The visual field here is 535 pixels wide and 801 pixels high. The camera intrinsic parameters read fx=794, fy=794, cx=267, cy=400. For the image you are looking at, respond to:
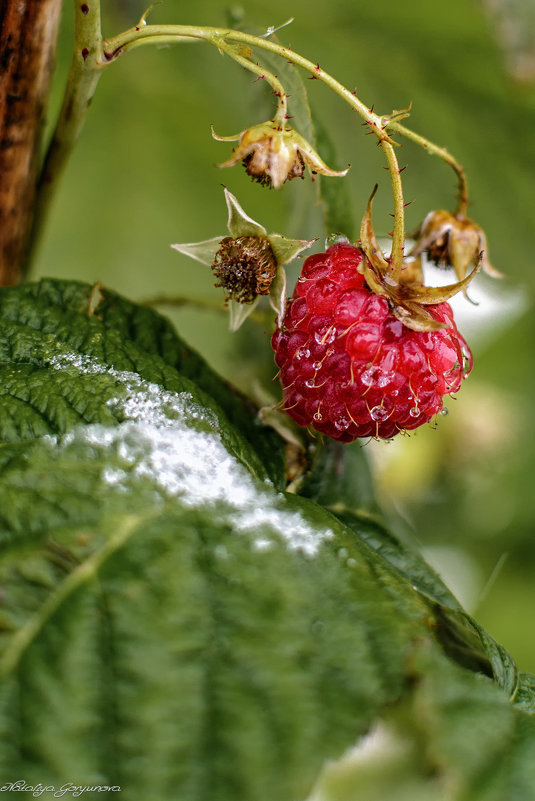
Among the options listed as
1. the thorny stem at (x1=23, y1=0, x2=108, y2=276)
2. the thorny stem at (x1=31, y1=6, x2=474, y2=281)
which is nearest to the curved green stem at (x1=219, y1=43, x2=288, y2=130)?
the thorny stem at (x1=31, y1=6, x2=474, y2=281)

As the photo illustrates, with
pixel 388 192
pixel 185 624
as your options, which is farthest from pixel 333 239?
pixel 388 192

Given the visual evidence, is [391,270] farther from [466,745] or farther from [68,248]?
[68,248]

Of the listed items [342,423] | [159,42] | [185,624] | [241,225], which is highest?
[159,42]

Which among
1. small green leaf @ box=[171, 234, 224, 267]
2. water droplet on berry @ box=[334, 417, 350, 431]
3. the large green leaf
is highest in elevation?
small green leaf @ box=[171, 234, 224, 267]

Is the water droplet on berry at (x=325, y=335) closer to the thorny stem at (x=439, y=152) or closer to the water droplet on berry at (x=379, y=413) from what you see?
the water droplet on berry at (x=379, y=413)

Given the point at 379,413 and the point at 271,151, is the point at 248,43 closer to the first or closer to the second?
the point at 271,151

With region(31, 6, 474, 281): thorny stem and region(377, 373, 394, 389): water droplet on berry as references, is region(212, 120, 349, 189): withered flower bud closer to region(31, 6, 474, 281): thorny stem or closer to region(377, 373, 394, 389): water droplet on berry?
region(31, 6, 474, 281): thorny stem

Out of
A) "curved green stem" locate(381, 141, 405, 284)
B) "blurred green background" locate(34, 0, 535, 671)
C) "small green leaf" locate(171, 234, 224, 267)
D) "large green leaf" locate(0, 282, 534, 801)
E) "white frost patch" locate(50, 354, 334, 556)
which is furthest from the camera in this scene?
"blurred green background" locate(34, 0, 535, 671)

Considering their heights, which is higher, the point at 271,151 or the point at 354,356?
the point at 271,151
